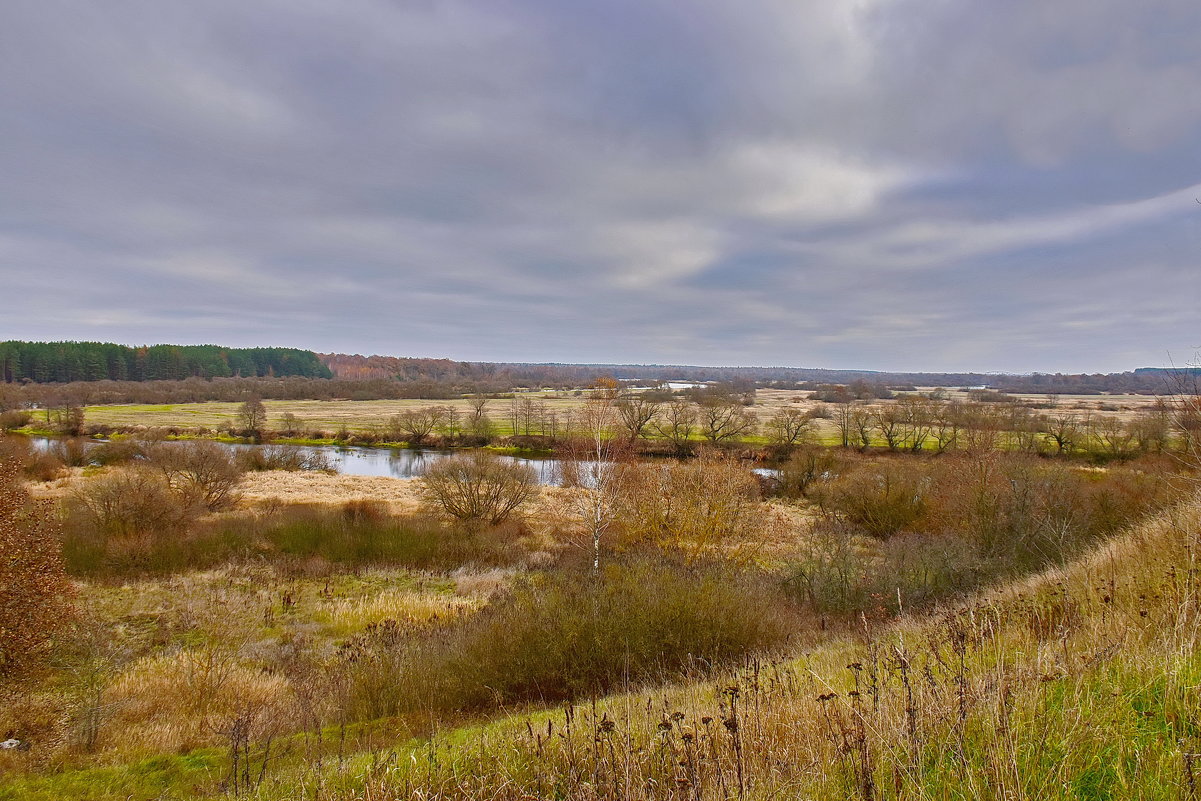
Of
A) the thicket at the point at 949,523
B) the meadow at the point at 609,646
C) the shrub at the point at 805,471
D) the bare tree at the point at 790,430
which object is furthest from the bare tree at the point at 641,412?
the meadow at the point at 609,646

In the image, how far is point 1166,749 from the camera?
8.93 ft

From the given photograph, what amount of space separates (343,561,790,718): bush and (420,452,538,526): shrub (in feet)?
55.5

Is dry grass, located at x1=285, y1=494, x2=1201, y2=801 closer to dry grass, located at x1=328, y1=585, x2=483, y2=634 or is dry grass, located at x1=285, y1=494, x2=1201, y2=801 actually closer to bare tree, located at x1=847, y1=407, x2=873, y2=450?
dry grass, located at x1=328, y1=585, x2=483, y2=634

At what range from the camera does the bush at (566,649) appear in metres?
8.48

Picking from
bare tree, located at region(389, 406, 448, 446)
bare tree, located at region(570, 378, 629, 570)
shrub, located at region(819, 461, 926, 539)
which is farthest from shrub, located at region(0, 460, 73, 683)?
bare tree, located at region(389, 406, 448, 446)

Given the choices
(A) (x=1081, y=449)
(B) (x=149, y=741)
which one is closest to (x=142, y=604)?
(B) (x=149, y=741)

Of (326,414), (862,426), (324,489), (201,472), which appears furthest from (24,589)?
(326,414)

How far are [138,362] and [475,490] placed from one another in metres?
142

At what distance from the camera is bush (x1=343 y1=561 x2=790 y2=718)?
848 centimetres

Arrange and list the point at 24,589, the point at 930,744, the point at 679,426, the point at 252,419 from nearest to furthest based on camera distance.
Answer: the point at 930,744 → the point at 24,589 → the point at 679,426 → the point at 252,419

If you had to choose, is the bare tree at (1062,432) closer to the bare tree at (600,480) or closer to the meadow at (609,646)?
the meadow at (609,646)

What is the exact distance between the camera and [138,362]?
125 metres

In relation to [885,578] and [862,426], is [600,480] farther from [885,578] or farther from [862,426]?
[862,426]

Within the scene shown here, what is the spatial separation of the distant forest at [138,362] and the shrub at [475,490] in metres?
126
